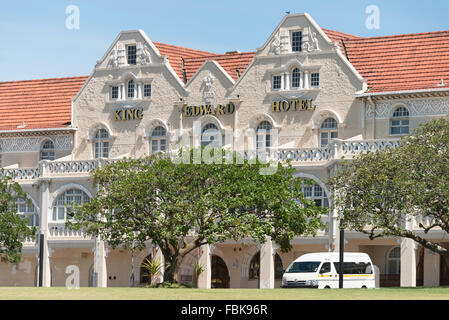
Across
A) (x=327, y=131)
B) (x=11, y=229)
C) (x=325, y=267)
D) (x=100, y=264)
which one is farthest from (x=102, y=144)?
(x=325, y=267)

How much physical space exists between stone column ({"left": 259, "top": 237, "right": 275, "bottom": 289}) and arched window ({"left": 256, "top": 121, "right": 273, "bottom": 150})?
6.28 meters

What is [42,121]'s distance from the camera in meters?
78.9

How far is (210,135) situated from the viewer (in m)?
72.6

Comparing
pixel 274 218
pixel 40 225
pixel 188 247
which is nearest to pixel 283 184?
pixel 274 218

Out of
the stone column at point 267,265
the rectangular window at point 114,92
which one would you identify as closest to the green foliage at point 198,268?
the stone column at point 267,265

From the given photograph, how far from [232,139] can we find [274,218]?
578 inches

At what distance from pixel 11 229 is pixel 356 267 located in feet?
69.1

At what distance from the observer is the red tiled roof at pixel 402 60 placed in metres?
67.4

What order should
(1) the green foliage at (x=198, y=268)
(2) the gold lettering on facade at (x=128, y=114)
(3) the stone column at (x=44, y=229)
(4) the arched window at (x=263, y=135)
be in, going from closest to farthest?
(1) the green foliage at (x=198, y=268) < (4) the arched window at (x=263, y=135) < (3) the stone column at (x=44, y=229) < (2) the gold lettering on facade at (x=128, y=114)

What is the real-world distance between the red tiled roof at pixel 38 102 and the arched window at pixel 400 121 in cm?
2214

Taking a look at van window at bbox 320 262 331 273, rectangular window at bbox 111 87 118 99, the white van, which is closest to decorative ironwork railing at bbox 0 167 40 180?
rectangular window at bbox 111 87 118 99

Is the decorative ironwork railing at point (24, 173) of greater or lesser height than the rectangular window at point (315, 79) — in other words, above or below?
below

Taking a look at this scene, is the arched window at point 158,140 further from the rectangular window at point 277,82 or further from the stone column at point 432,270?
the stone column at point 432,270

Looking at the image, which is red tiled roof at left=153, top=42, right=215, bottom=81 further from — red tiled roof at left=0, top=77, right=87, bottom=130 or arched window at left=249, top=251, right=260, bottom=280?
arched window at left=249, top=251, right=260, bottom=280
